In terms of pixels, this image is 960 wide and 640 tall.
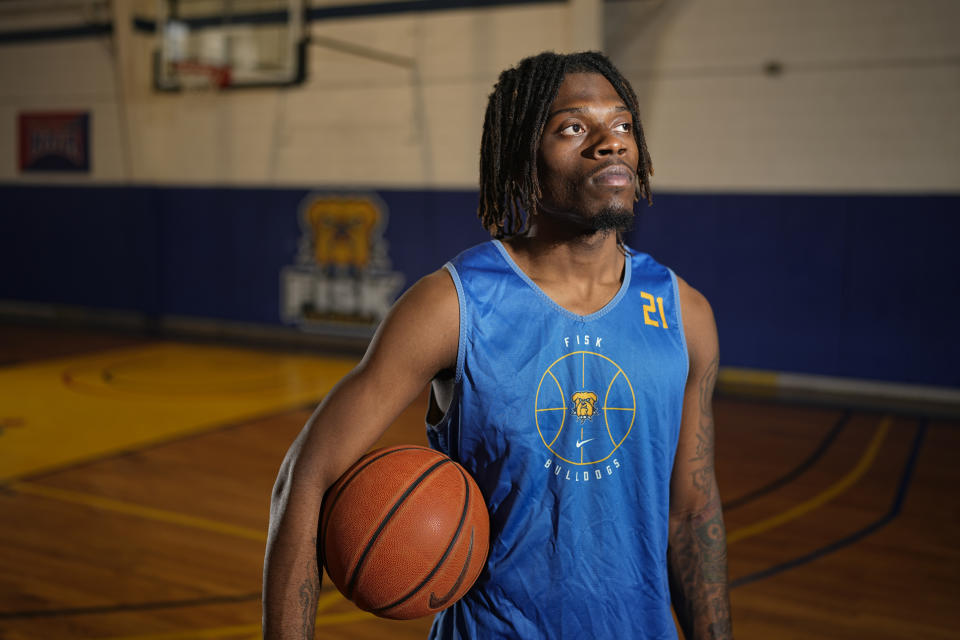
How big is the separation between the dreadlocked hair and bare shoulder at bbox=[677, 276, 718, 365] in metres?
0.20

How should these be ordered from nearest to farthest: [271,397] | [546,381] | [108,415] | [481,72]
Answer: [546,381], [108,415], [271,397], [481,72]

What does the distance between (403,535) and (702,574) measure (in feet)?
1.76

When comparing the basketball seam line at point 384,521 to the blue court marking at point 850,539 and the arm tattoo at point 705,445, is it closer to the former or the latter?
the arm tattoo at point 705,445

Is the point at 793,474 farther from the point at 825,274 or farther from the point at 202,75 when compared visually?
the point at 202,75

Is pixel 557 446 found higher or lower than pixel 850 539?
higher

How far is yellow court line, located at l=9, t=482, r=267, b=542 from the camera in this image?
4.01 m

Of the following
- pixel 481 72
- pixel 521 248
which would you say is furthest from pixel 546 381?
pixel 481 72

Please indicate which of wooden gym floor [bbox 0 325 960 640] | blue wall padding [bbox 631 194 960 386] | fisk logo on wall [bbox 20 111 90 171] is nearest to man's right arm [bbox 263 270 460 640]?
wooden gym floor [bbox 0 325 960 640]

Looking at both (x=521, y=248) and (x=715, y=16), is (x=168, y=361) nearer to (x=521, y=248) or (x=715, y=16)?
(x=715, y=16)

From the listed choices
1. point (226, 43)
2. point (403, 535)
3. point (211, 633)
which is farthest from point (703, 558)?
point (226, 43)

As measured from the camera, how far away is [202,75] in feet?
28.4

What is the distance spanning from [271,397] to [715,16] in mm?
4686

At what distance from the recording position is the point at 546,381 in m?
1.33

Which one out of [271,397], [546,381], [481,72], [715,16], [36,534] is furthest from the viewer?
[481,72]
